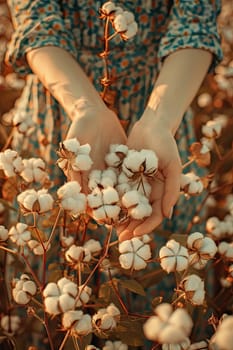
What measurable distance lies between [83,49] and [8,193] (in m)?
0.30

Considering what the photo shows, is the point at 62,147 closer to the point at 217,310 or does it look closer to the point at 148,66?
the point at 217,310

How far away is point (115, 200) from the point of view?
55 centimetres

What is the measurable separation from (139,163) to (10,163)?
0.15m

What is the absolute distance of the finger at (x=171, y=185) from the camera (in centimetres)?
67

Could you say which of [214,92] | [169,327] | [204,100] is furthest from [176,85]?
[214,92]

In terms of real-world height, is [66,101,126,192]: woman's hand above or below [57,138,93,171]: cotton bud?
below

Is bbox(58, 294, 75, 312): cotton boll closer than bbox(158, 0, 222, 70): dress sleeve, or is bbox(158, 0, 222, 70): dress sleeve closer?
bbox(58, 294, 75, 312): cotton boll

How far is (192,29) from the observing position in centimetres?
→ 85

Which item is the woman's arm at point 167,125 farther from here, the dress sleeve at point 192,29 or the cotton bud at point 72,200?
the cotton bud at point 72,200

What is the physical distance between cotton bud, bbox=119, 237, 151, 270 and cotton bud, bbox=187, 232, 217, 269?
5 cm

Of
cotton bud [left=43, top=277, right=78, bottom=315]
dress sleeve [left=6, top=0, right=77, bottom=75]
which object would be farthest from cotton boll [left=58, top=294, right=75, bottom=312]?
dress sleeve [left=6, top=0, right=77, bottom=75]

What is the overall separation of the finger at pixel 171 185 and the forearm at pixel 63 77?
13 centimetres

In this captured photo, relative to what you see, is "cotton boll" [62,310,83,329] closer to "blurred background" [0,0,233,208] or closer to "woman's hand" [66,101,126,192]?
"woman's hand" [66,101,126,192]

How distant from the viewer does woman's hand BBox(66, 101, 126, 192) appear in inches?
26.6
